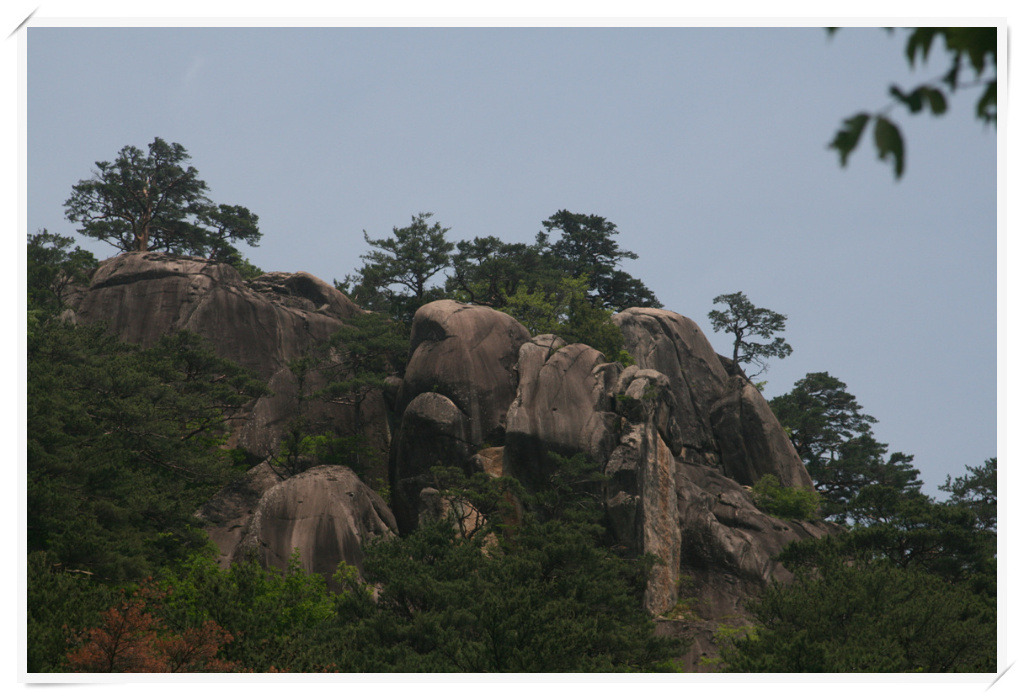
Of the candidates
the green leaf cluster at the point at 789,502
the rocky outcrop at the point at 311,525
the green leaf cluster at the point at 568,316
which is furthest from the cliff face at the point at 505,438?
the green leaf cluster at the point at 568,316

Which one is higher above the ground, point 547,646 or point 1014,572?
point 1014,572

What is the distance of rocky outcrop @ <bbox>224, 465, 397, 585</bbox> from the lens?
21.0 metres

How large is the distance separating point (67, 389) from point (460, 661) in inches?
482

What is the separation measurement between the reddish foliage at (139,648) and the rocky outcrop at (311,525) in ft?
Result: 29.4

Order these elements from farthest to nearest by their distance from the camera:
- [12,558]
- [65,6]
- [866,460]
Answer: [866,460] → [65,6] → [12,558]

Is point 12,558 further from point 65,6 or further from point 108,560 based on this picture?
point 65,6

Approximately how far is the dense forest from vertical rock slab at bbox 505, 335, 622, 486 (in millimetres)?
554

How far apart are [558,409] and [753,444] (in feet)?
32.3

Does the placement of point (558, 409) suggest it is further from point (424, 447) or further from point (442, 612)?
point (442, 612)

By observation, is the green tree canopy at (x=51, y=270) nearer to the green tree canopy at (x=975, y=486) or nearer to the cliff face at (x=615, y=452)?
the cliff face at (x=615, y=452)

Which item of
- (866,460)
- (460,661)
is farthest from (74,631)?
(866,460)

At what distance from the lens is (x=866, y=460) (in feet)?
112

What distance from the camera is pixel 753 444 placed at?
31.0 metres

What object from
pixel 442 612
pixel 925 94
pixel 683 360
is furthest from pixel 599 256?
pixel 925 94
